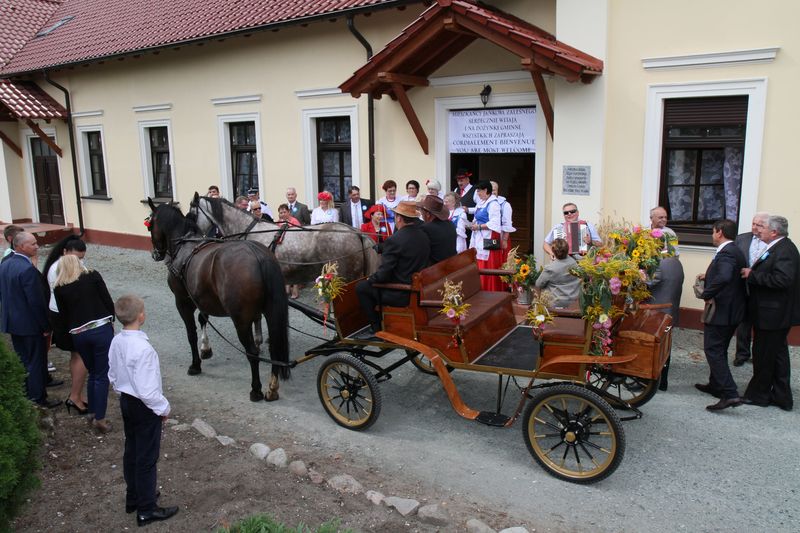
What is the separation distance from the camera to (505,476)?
4598mm

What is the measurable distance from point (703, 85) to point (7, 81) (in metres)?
17.9

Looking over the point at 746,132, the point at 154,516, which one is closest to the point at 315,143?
the point at 746,132

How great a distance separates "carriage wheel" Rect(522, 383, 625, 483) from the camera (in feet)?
13.9

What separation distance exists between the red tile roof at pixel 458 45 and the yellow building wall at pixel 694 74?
52cm

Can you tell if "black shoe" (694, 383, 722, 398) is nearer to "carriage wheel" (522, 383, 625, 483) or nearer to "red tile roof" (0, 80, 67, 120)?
"carriage wheel" (522, 383, 625, 483)

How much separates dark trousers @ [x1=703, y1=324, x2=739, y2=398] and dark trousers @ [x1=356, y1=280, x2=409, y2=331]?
2.86 m

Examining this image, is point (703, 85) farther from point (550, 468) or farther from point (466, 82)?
point (550, 468)

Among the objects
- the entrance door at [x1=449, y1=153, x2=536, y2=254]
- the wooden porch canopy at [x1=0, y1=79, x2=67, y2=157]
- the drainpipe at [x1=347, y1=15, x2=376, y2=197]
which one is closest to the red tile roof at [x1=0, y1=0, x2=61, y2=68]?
the wooden porch canopy at [x1=0, y1=79, x2=67, y2=157]

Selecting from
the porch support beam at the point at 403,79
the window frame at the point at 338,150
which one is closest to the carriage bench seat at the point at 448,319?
the porch support beam at the point at 403,79

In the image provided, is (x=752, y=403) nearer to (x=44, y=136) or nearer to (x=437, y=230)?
(x=437, y=230)

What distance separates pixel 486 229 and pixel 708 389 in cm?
366

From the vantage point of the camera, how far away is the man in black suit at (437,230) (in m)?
5.59

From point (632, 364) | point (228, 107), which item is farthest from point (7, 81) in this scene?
point (632, 364)

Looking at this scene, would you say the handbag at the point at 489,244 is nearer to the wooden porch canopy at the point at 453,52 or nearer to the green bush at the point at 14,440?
the wooden porch canopy at the point at 453,52
